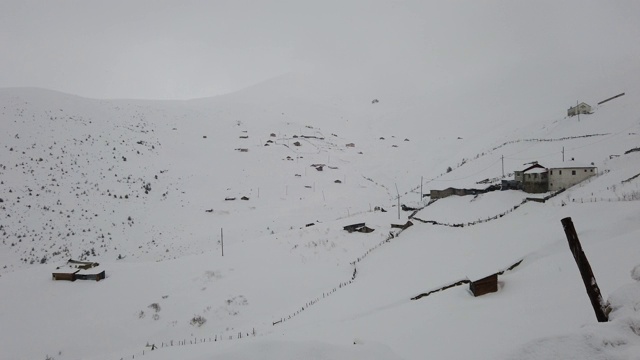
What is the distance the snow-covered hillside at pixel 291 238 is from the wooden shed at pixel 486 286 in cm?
51

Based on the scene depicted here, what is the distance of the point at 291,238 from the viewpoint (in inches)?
1155

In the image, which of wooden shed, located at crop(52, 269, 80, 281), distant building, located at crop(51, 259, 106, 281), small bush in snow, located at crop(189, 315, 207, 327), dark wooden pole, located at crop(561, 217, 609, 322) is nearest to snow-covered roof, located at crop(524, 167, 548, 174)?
dark wooden pole, located at crop(561, 217, 609, 322)

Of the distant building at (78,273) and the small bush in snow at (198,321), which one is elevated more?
the distant building at (78,273)

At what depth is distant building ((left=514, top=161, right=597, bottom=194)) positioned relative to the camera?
29.5 metres

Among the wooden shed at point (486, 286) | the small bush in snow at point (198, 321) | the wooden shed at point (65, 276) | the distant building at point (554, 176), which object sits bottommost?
the small bush in snow at point (198, 321)

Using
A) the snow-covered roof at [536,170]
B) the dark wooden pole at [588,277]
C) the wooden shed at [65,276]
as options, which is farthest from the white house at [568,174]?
the wooden shed at [65,276]

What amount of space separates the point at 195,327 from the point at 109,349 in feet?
13.3

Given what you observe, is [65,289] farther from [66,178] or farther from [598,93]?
[598,93]

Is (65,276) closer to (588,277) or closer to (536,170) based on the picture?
(588,277)

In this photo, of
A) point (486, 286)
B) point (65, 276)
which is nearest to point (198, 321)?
point (65, 276)

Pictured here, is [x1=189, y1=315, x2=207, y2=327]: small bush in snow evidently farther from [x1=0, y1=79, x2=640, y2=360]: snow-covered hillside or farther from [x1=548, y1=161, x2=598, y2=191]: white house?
[x1=548, y1=161, x2=598, y2=191]: white house

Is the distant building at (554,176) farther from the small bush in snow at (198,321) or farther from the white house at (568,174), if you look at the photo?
the small bush in snow at (198,321)

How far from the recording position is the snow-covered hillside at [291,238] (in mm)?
8602

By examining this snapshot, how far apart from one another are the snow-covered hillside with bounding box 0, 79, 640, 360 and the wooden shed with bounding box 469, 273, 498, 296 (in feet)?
1.67
